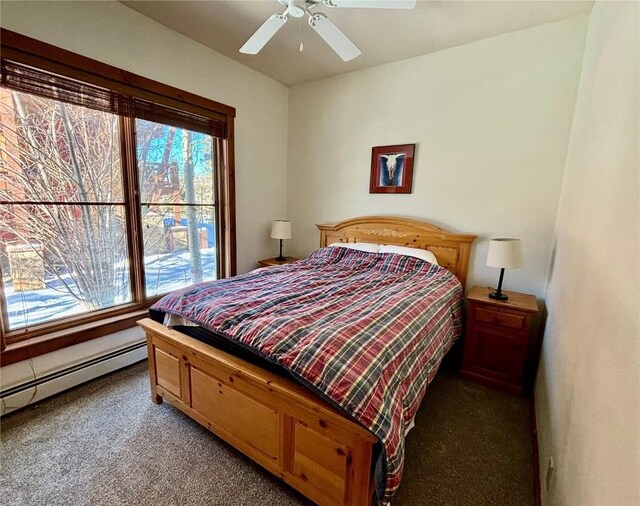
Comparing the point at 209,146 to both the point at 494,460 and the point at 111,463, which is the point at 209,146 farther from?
the point at 494,460

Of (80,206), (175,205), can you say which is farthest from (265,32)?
(80,206)

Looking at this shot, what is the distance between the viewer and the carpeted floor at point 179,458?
55.6 inches

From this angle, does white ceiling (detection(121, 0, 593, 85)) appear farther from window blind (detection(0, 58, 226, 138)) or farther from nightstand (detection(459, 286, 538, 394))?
nightstand (detection(459, 286, 538, 394))

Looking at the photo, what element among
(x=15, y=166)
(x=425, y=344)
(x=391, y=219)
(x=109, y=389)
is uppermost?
(x=15, y=166)

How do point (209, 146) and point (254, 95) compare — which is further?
point (254, 95)

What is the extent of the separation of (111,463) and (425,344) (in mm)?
1798

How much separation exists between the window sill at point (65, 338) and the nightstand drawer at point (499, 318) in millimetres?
2773

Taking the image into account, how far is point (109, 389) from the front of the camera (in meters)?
2.18

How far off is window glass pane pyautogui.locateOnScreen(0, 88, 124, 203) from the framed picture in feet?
7.67

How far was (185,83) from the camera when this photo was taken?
2.68 metres

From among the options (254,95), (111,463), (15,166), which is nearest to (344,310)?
(111,463)

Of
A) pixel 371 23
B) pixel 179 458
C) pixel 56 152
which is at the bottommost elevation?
pixel 179 458

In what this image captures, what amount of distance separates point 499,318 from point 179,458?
2.29 meters

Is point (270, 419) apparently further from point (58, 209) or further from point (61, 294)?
point (58, 209)
